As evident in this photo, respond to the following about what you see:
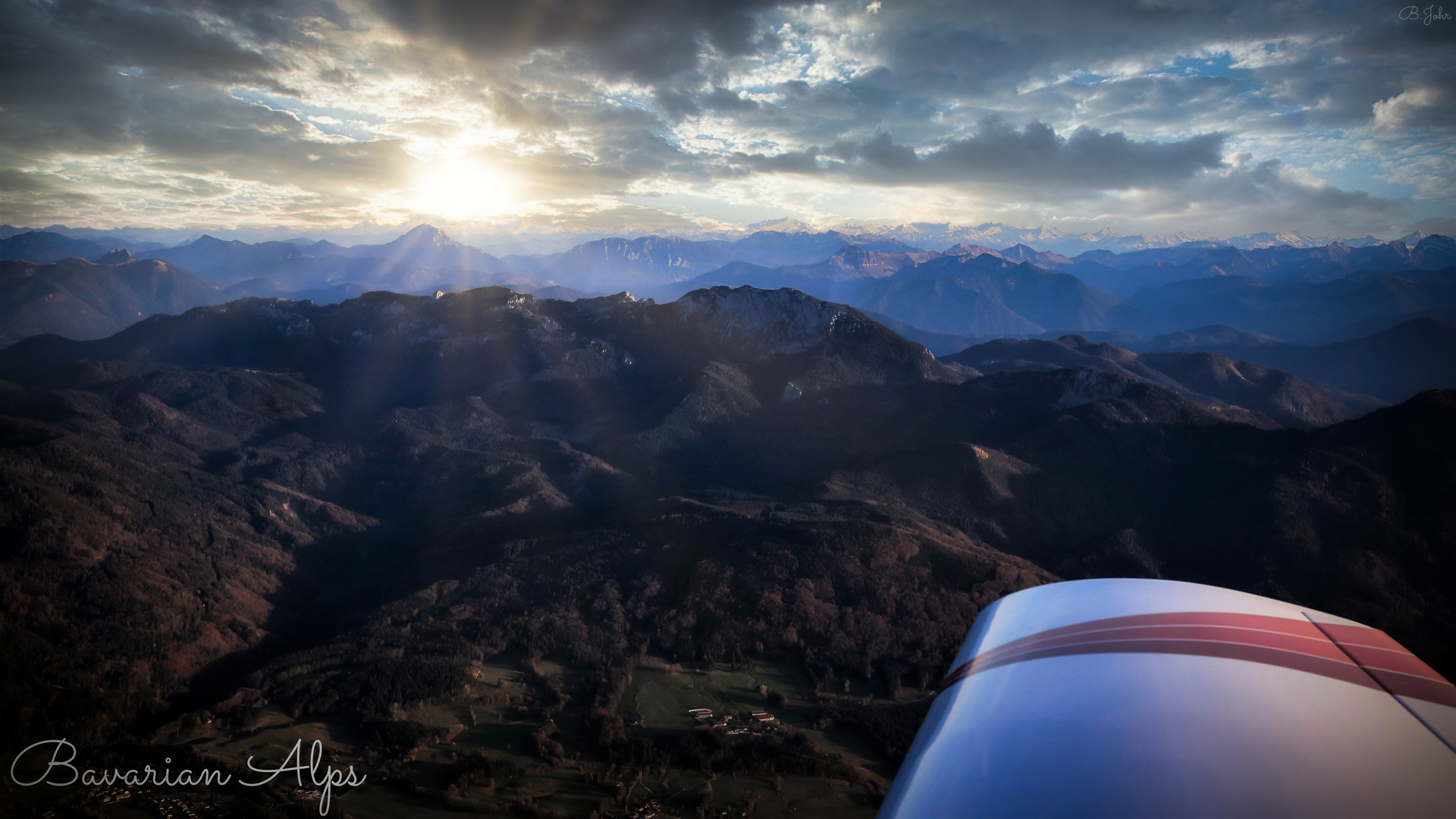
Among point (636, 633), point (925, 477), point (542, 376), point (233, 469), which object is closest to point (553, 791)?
point (636, 633)

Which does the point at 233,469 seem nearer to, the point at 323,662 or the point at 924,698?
the point at 323,662

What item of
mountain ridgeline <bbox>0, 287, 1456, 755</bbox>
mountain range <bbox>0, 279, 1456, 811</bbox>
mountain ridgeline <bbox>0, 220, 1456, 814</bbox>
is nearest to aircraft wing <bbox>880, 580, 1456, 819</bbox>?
mountain ridgeline <bbox>0, 220, 1456, 814</bbox>

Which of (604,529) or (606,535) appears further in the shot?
(604,529)

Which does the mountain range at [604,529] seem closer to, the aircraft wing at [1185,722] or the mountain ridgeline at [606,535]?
the mountain ridgeline at [606,535]

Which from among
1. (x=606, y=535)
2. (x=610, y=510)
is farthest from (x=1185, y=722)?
(x=610, y=510)

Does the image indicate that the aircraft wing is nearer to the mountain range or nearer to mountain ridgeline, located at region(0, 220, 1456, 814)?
mountain ridgeline, located at region(0, 220, 1456, 814)

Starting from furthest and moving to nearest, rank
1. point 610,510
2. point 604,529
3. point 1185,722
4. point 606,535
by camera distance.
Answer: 1. point 610,510
2. point 604,529
3. point 606,535
4. point 1185,722

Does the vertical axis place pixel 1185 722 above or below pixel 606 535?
above

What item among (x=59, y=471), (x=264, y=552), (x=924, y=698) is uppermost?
(x=59, y=471)

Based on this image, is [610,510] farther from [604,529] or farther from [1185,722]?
[1185,722]
